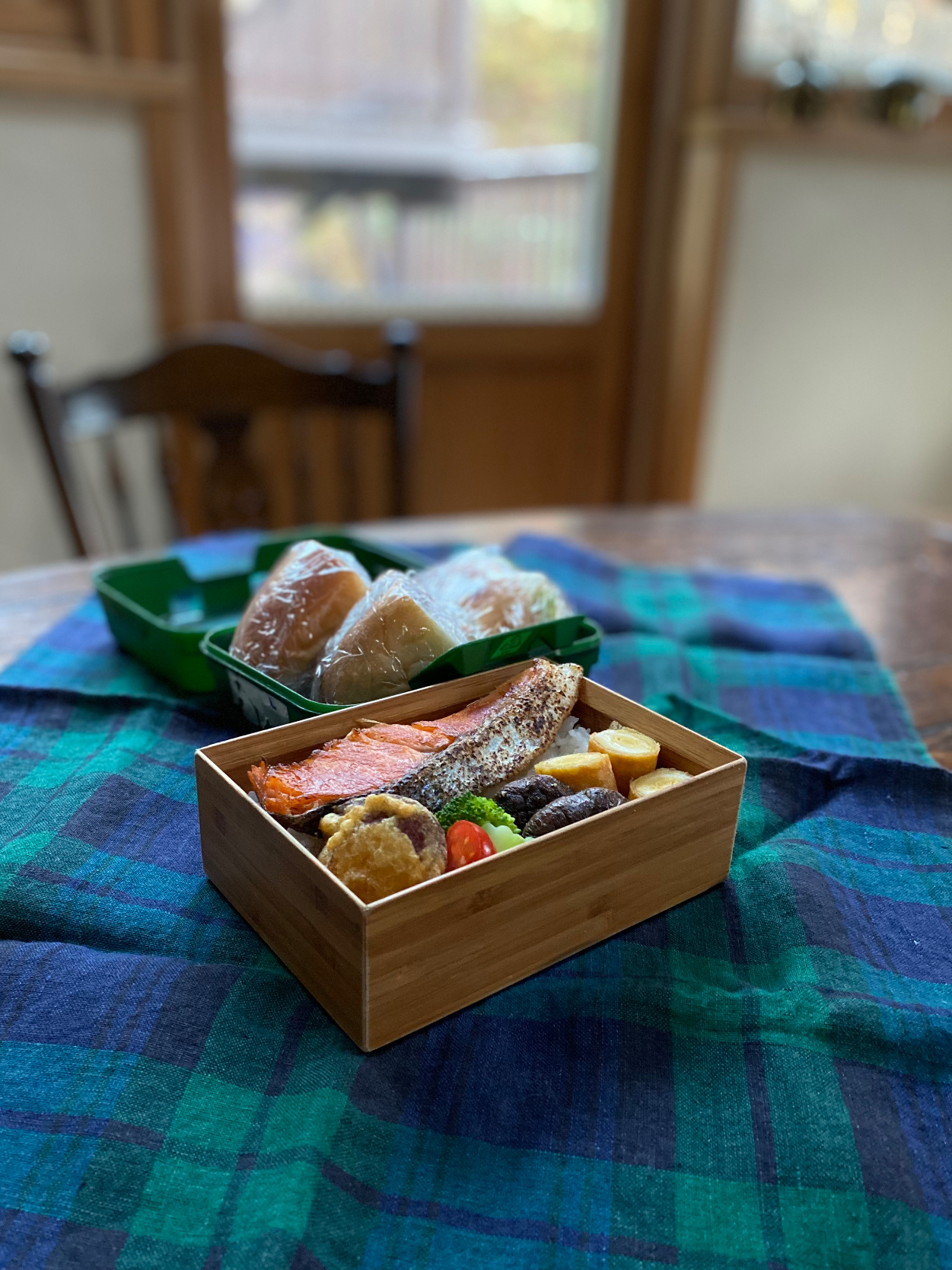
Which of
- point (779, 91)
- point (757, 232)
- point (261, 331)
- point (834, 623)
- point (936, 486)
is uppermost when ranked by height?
point (779, 91)

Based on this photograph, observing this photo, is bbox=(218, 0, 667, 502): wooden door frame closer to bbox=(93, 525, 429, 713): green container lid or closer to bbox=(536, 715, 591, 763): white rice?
bbox=(93, 525, 429, 713): green container lid

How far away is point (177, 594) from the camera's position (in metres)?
1.08

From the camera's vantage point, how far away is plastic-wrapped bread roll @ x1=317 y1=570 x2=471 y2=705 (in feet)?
2.53

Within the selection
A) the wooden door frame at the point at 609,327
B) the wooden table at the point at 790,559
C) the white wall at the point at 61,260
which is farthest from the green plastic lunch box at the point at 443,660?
the wooden door frame at the point at 609,327

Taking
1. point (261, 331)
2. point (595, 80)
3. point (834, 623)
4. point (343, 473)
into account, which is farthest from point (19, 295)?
point (834, 623)

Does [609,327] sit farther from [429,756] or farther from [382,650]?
[429,756]

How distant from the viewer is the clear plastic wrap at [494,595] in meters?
0.87

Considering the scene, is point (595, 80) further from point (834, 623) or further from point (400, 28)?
point (834, 623)

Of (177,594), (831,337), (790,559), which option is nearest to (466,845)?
(177,594)

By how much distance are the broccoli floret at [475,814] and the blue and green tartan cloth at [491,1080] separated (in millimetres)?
58

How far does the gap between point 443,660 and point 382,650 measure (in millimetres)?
50

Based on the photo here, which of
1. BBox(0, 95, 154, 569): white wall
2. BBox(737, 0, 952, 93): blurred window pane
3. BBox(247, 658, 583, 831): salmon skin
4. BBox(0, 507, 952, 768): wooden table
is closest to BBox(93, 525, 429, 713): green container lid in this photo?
BBox(0, 507, 952, 768): wooden table

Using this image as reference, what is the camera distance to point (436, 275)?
2576 millimetres

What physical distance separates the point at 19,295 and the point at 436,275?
1.03m
